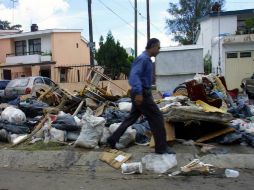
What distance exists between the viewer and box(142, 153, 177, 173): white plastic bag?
6375 mm

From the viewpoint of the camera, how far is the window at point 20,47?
4650 cm

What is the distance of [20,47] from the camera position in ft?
153

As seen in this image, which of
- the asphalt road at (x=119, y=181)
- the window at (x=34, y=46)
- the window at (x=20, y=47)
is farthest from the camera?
the window at (x=20, y=47)

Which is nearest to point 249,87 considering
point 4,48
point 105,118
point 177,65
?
point 177,65

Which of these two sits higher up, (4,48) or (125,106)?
(4,48)

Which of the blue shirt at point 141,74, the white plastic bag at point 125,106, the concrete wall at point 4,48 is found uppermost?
the concrete wall at point 4,48

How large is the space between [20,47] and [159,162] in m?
42.3

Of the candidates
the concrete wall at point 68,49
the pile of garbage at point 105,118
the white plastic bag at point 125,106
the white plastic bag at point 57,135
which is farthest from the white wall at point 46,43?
the white plastic bag at point 57,135

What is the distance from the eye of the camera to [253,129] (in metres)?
7.85

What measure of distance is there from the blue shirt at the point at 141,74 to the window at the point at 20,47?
134 feet

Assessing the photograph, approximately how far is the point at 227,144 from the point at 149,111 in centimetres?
149

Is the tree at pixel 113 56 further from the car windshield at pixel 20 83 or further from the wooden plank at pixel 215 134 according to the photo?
the wooden plank at pixel 215 134

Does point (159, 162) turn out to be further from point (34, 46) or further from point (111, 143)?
point (34, 46)

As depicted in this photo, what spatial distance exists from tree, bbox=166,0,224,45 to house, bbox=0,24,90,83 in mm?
13119
